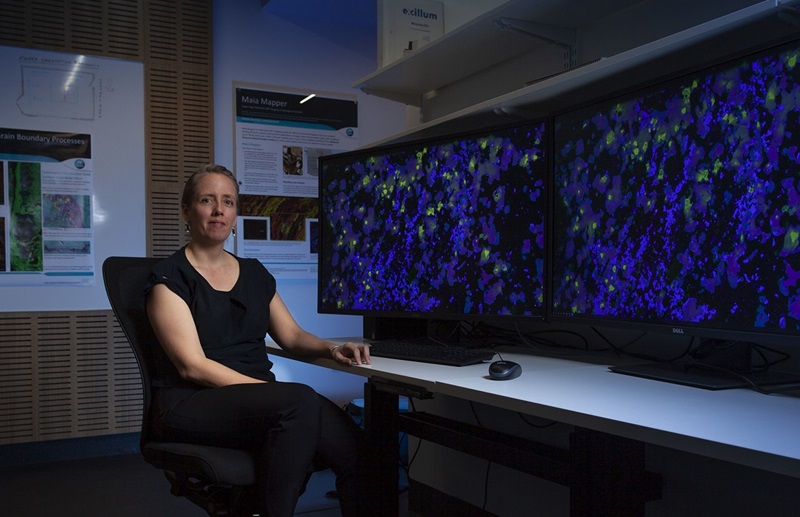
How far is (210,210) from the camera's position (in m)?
2.09

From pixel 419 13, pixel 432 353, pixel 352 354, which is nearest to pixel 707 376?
pixel 432 353

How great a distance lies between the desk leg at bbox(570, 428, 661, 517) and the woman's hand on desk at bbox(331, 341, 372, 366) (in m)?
0.67

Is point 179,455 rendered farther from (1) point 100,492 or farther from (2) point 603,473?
(1) point 100,492

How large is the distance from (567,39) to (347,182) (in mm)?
828

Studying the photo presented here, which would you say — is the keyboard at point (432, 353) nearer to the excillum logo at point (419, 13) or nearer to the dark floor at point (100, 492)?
the dark floor at point (100, 492)

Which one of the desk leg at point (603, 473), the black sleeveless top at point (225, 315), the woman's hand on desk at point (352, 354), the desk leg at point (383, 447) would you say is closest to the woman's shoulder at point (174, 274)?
the black sleeveless top at point (225, 315)

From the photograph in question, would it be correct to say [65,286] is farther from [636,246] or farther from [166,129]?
[636,246]

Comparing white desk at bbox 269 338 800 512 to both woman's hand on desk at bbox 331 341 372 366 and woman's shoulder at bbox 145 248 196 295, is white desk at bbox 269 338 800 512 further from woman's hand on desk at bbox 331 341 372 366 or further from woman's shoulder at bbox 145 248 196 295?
woman's shoulder at bbox 145 248 196 295

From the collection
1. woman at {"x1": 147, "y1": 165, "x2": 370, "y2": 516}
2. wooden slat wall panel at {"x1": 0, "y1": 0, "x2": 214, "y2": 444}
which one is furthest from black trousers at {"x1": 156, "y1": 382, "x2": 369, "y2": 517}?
wooden slat wall panel at {"x1": 0, "y1": 0, "x2": 214, "y2": 444}

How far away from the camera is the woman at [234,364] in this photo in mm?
1652

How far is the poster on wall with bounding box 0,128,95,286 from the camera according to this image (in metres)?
3.69

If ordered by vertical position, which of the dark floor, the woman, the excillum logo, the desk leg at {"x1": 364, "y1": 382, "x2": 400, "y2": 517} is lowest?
the dark floor

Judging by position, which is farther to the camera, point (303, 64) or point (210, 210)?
point (303, 64)

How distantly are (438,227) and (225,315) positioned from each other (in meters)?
0.67
